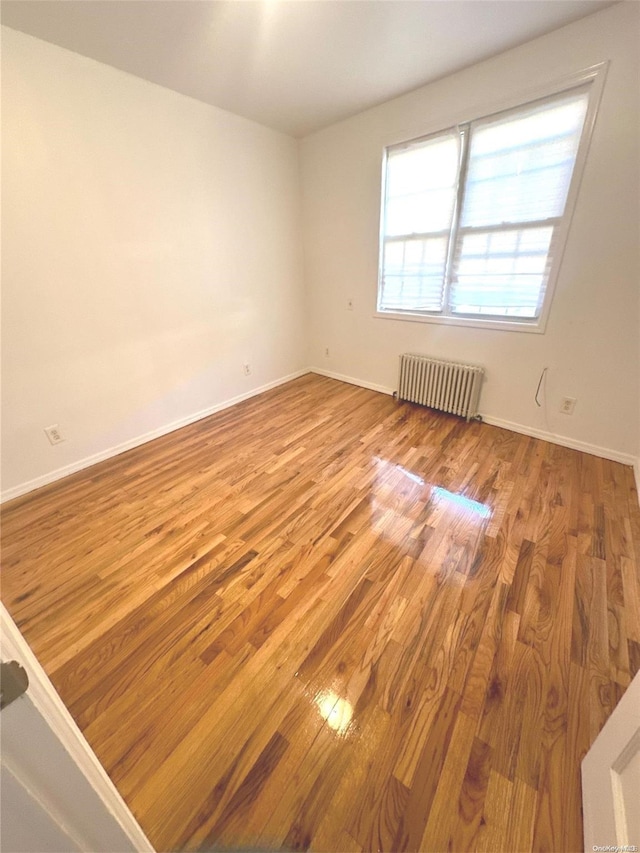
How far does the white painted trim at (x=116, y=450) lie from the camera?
2164mm

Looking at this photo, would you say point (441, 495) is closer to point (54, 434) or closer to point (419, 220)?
point (419, 220)

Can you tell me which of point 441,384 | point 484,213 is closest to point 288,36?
point 484,213

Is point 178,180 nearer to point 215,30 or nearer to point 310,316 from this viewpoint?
point 215,30

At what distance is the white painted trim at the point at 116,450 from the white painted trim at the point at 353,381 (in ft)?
2.27

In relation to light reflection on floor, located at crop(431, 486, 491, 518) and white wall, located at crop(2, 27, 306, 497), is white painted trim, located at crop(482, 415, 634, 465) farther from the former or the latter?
white wall, located at crop(2, 27, 306, 497)

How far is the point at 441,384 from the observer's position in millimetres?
2869

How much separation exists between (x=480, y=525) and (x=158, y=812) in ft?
5.58

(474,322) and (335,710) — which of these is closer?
(335,710)

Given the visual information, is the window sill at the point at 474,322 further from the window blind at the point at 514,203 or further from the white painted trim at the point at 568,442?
the white painted trim at the point at 568,442

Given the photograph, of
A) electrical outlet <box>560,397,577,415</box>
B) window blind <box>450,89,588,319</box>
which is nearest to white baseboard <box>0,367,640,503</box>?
electrical outlet <box>560,397,577,415</box>

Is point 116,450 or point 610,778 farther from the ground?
point 610,778

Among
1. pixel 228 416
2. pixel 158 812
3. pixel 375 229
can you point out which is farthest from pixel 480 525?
pixel 375 229

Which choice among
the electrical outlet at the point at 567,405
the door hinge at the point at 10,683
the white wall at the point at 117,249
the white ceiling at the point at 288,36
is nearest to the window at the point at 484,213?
the white ceiling at the point at 288,36

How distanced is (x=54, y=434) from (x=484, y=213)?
3542 mm
